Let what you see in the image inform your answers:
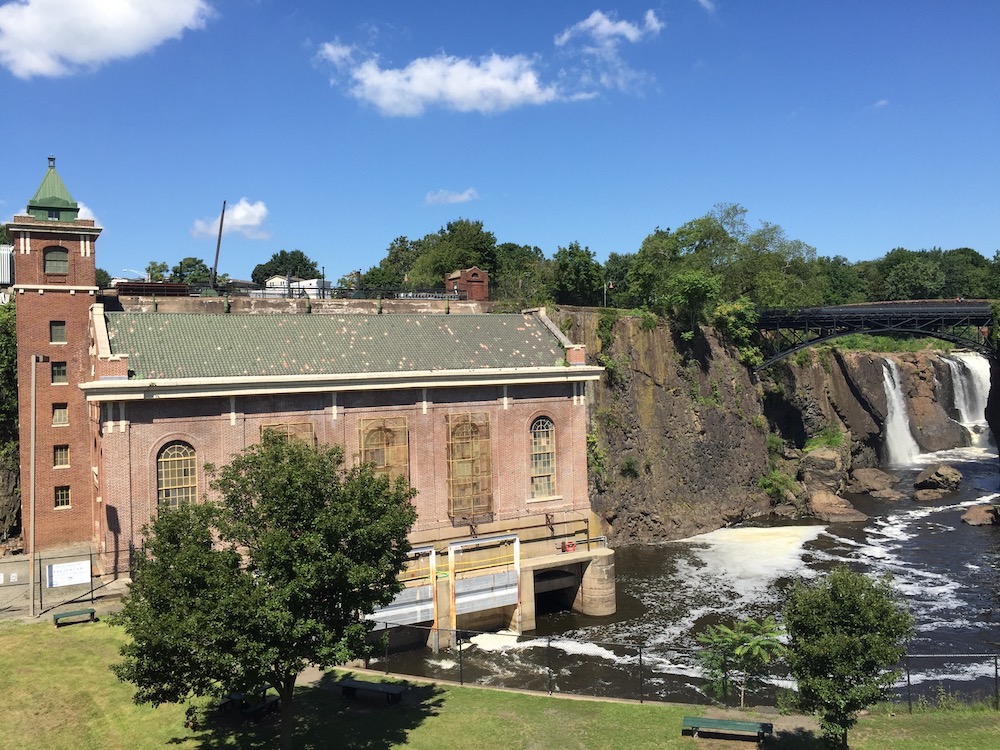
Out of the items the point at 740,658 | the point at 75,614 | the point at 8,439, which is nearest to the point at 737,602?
the point at 740,658

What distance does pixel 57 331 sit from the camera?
37750 mm

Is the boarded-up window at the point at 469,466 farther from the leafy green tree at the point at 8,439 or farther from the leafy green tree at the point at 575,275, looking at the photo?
the leafy green tree at the point at 575,275

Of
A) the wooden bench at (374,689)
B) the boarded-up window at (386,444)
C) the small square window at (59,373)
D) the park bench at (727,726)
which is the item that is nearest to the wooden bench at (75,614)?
the wooden bench at (374,689)

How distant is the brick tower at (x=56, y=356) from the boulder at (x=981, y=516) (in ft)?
183

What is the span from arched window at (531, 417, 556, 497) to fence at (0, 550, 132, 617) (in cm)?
1846

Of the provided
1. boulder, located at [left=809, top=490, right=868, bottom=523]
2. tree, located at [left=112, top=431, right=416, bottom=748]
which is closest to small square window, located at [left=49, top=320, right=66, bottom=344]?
tree, located at [left=112, top=431, right=416, bottom=748]

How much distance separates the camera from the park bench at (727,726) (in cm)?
2119

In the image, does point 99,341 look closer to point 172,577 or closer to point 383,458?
point 383,458

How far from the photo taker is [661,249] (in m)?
72.3

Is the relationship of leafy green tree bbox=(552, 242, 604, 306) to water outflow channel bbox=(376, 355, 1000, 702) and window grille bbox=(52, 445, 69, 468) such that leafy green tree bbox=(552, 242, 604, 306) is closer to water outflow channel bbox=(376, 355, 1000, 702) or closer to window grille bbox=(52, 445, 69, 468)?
water outflow channel bbox=(376, 355, 1000, 702)

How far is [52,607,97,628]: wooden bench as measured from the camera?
28.0 meters

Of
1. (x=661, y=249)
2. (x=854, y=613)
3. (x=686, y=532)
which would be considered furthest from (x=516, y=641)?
(x=661, y=249)

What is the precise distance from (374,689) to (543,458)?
17.5m

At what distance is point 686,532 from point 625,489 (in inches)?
223
